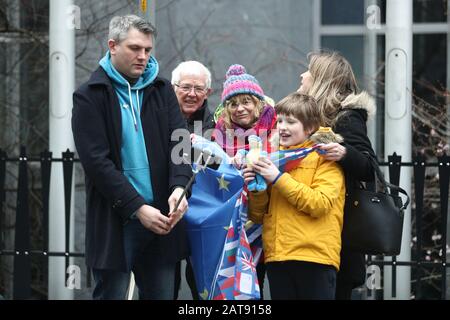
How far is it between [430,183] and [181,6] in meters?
2.70

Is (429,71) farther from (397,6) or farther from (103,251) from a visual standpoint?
(103,251)

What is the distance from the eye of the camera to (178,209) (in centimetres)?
474

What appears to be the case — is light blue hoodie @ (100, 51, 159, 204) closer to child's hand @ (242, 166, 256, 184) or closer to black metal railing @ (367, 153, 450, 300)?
child's hand @ (242, 166, 256, 184)

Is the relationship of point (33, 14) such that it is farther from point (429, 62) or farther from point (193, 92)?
point (193, 92)

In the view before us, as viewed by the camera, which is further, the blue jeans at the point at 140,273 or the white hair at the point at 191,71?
the white hair at the point at 191,71

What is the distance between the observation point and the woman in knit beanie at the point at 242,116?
5.28 metres

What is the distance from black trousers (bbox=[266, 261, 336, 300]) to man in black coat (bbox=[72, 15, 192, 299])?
49cm

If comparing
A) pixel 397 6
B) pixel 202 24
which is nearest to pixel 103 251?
pixel 397 6

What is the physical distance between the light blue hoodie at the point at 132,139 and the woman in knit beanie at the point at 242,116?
0.61 m

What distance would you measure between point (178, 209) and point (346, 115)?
1.04m

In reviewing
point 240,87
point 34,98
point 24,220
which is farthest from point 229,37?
point 240,87

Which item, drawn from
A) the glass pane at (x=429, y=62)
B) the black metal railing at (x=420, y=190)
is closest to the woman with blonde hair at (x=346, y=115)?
the black metal railing at (x=420, y=190)

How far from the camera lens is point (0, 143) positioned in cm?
941

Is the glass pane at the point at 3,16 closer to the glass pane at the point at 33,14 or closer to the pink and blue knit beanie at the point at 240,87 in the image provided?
the glass pane at the point at 33,14
